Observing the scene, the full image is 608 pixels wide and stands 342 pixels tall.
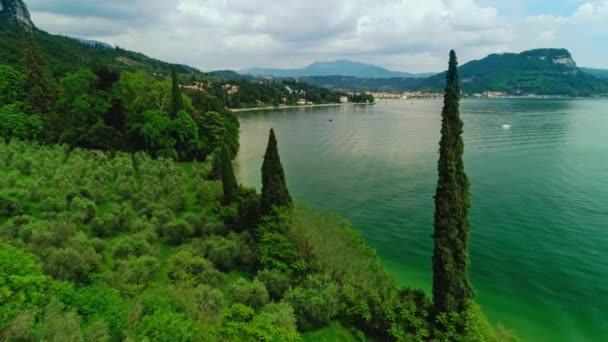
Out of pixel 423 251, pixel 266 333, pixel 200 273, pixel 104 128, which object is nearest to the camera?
pixel 266 333

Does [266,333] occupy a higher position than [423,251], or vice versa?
[266,333]

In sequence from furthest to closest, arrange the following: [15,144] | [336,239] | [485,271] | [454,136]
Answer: [15,144] → [485,271] → [336,239] → [454,136]

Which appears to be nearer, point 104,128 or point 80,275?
point 80,275

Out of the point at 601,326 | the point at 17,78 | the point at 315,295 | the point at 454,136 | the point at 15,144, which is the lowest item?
the point at 601,326

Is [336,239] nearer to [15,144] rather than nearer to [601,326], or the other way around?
[601,326]

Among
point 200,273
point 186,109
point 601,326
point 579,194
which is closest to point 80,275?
point 200,273

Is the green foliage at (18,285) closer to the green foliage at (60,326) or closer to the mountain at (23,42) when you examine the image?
the green foliage at (60,326)
